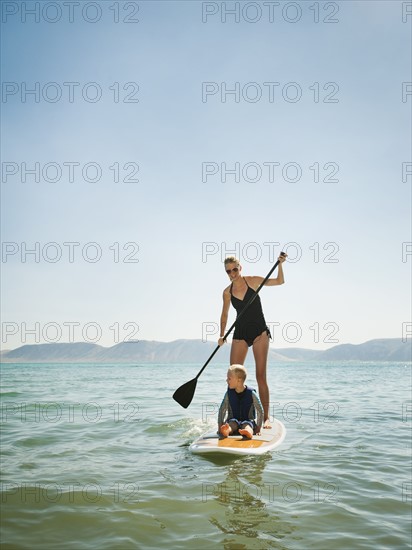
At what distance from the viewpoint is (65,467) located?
19.1 feet

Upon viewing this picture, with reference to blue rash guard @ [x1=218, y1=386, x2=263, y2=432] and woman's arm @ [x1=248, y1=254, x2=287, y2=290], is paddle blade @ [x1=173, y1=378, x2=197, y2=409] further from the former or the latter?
woman's arm @ [x1=248, y1=254, x2=287, y2=290]

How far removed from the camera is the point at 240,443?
6.28 metres

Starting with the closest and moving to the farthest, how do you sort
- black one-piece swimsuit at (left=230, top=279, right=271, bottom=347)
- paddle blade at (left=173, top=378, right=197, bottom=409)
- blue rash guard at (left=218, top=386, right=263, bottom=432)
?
1. blue rash guard at (left=218, top=386, right=263, bottom=432)
2. black one-piece swimsuit at (left=230, top=279, right=271, bottom=347)
3. paddle blade at (left=173, top=378, right=197, bottom=409)

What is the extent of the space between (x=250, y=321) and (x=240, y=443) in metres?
1.99

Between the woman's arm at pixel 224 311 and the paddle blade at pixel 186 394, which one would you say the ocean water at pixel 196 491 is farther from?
the woman's arm at pixel 224 311

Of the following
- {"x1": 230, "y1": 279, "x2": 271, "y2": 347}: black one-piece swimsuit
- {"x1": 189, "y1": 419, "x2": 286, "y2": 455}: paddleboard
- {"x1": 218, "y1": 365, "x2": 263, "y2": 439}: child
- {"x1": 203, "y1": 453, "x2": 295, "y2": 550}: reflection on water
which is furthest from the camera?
{"x1": 230, "y1": 279, "x2": 271, "y2": 347}: black one-piece swimsuit

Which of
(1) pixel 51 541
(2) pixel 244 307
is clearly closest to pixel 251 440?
(2) pixel 244 307

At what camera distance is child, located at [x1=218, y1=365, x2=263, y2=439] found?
6754mm

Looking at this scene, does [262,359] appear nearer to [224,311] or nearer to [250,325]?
[250,325]

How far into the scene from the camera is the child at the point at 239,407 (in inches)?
266

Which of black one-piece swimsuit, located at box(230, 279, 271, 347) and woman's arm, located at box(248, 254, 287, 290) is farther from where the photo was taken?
black one-piece swimsuit, located at box(230, 279, 271, 347)

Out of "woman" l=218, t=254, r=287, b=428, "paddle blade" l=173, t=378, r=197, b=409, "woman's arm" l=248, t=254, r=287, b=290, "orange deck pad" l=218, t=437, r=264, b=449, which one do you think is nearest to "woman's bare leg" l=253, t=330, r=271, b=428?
"woman" l=218, t=254, r=287, b=428

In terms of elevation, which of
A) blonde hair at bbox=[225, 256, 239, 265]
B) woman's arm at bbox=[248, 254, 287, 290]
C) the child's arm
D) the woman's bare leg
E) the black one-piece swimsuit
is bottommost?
the child's arm

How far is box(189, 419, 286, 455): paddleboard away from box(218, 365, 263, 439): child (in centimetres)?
18
